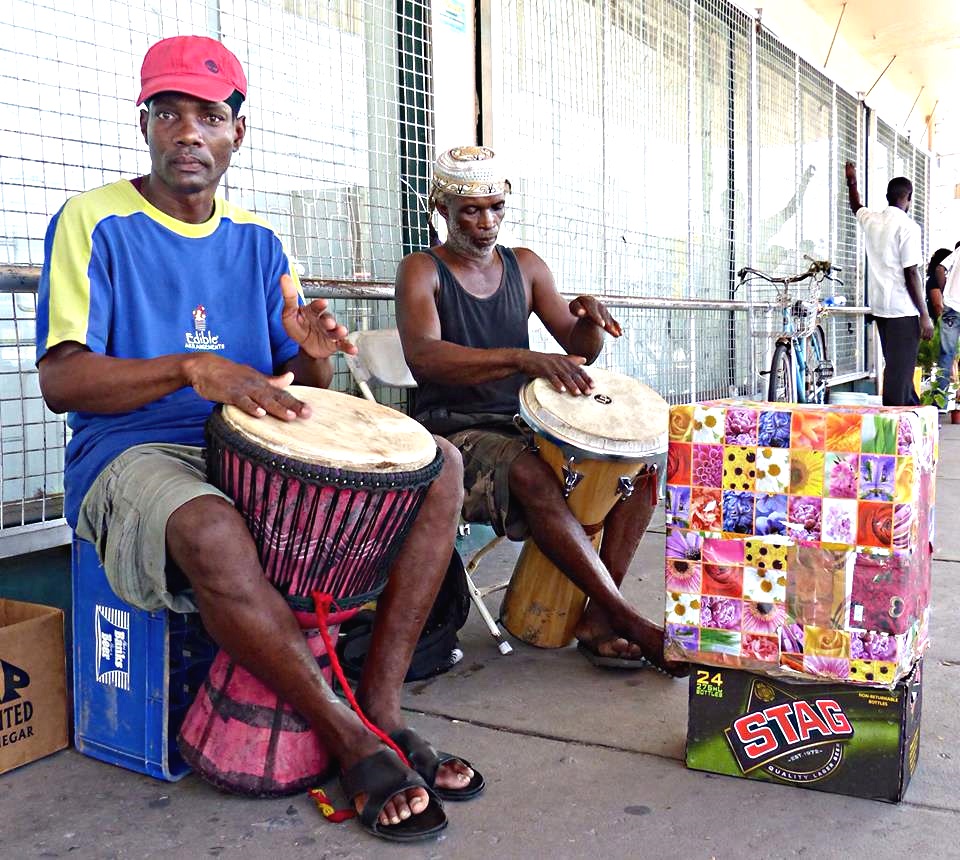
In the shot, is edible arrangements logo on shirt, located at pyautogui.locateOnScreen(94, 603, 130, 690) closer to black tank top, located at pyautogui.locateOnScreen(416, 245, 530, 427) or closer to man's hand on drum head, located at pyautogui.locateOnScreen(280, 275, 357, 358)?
man's hand on drum head, located at pyautogui.locateOnScreen(280, 275, 357, 358)

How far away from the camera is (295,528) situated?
1.94m

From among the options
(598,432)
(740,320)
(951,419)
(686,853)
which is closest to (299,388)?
(598,432)

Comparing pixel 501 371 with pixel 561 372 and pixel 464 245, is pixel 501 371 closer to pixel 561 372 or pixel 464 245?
pixel 561 372

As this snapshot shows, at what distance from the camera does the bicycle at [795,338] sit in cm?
662

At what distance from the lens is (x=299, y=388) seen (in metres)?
2.20

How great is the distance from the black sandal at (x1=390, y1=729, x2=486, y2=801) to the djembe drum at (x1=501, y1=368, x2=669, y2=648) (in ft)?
2.81

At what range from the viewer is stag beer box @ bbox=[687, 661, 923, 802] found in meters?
1.93

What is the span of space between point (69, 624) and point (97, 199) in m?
1.35

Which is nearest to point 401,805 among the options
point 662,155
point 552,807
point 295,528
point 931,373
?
Result: point 552,807

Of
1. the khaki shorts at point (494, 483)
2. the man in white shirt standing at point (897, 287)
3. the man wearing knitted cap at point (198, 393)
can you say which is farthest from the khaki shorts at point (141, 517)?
the man in white shirt standing at point (897, 287)

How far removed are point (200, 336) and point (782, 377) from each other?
513 centimetres

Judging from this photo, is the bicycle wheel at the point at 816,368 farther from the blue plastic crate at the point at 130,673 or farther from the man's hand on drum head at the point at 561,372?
the blue plastic crate at the point at 130,673

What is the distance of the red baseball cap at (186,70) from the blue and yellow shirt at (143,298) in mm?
237

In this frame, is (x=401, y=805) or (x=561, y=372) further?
(x=561, y=372)
